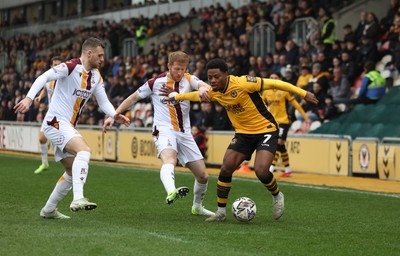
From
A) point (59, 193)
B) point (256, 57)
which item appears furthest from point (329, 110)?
point (59, 193)

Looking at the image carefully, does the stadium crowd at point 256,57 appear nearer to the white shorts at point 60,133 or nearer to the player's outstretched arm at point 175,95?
the player's outstretched arm at point 175,95

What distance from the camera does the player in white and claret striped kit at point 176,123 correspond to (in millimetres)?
11234

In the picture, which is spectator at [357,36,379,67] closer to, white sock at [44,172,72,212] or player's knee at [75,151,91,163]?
white sock at [44,172,72,212]

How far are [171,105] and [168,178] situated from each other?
1.19 m

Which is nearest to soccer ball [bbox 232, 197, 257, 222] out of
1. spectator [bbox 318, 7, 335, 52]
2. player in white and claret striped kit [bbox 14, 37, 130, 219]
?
player in white and claret striped kit [bbox 14, 37, 130, 219]

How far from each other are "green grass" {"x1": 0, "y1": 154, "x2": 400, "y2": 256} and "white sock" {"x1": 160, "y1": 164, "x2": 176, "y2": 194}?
0.46 meters

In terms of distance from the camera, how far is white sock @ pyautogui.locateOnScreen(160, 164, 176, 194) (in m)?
10.6

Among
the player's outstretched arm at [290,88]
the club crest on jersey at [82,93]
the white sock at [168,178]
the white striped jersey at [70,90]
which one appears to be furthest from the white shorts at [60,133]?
the player's outstretched arm at [290,88]

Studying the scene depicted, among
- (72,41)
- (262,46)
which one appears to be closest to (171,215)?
(262,46)

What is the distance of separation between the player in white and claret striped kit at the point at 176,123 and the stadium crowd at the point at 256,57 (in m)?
10.8

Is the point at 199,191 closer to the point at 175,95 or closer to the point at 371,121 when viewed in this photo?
the point at 175,95

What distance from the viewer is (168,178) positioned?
10.8m

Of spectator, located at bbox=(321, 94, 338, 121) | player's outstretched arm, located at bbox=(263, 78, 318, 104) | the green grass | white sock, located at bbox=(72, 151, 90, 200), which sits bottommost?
the green grass

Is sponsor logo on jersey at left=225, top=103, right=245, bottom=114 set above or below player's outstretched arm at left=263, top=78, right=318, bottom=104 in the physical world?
below
